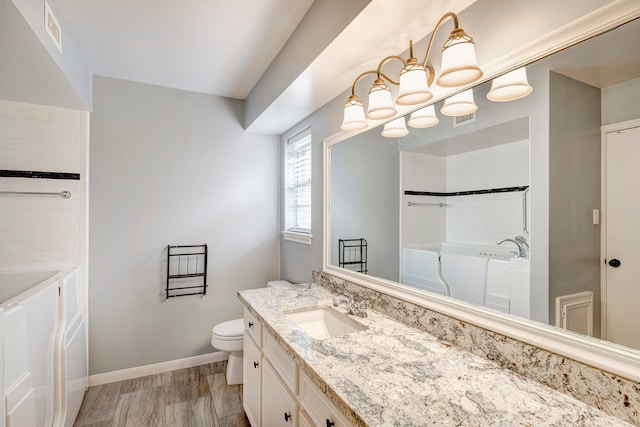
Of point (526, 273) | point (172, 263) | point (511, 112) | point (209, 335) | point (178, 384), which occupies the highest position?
point (511, 112)

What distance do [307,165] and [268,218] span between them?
780 millimetres

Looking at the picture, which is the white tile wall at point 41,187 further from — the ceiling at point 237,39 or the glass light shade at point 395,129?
the glass light shade at point 395,129

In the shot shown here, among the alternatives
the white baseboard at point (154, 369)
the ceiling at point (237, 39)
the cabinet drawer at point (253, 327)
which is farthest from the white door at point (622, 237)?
the white baseboard at point (154, 369)

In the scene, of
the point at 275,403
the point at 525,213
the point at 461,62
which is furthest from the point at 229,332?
the point at 461,62

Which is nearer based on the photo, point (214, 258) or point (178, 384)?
point (178, 384)

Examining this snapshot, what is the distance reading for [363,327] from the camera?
4.66ft

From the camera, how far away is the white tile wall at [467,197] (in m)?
1.07

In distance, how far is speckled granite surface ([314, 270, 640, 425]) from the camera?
761mm

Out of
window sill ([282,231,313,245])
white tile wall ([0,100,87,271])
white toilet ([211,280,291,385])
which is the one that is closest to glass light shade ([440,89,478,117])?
window sill ([282,231,313,245])

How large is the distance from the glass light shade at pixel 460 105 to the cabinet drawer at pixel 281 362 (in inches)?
47.5

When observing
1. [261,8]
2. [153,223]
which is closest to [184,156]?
[153,223]

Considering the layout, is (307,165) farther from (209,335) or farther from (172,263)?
(209,335)

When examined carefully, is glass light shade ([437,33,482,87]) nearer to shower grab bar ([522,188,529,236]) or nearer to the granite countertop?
shower grab bar ([522,188,529,236])

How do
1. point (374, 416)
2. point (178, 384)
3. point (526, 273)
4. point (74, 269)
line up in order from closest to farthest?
point (374, 416) → point (526, 273) → point (74, 269) → point (178, 384)
